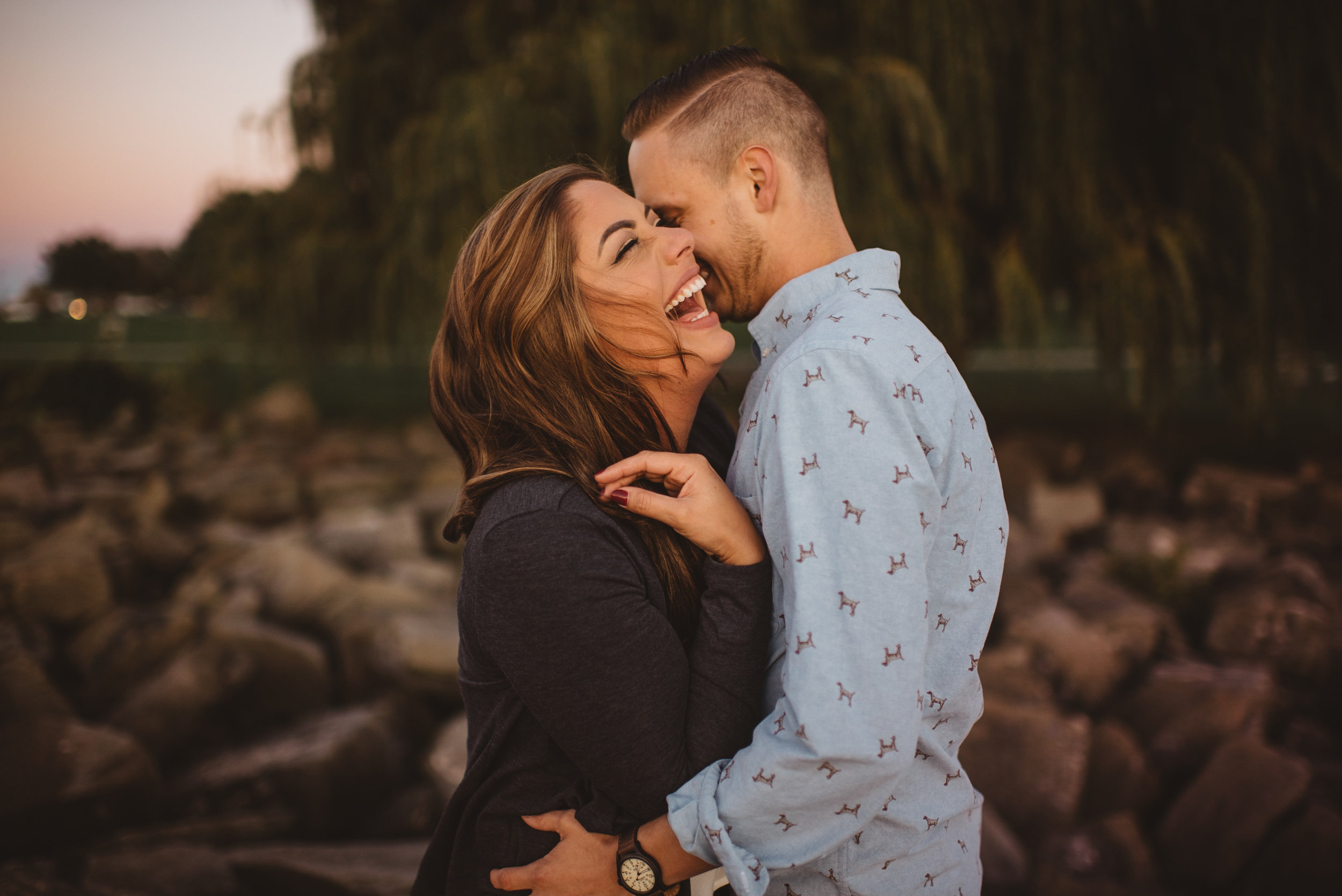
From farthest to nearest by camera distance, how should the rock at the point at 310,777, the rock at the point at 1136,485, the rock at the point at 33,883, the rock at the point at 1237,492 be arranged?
the rock at the point at 1136,485 → the rock at the point at 1237,492 → the rock at the point at 310,777 → the rock at the point at 33,883

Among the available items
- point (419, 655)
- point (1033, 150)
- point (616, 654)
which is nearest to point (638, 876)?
point (616, 654)

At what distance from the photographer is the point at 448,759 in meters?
2.97

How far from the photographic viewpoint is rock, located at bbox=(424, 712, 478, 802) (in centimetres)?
291

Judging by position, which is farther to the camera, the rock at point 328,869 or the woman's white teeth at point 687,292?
the rock at point 328,869

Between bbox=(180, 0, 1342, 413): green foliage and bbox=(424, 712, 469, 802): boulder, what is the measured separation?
2.53 metres

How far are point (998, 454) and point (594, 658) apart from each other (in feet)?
17.4

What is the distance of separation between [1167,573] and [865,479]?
156 inches

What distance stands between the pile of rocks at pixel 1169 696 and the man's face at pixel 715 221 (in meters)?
→ 2.11

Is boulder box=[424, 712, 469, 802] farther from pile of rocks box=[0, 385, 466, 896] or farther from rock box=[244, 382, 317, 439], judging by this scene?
rock box=[244, 382, 317, 439]

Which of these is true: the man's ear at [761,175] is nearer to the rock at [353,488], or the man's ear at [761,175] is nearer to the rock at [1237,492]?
the rock at [1237,492]

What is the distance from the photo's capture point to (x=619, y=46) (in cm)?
441

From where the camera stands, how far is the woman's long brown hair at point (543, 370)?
135cm

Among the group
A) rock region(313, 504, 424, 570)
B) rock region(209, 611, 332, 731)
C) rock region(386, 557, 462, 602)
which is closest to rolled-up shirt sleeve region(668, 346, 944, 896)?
rock region(209, 611, 332, 731)

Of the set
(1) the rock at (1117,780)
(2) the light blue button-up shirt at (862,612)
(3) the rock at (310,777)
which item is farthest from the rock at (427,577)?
(2) the light blue button-up shirt at (862,612)
